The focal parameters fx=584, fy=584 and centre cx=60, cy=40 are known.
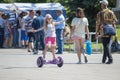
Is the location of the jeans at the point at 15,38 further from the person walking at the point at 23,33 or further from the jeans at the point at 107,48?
the jeans at the point at 107,48

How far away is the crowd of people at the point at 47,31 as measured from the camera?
59.8ft

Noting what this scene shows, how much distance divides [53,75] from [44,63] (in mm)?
2280

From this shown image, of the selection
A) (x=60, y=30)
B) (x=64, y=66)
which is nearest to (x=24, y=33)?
(x=60, y=30)

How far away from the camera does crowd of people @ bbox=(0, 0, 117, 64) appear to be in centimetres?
A: 1823

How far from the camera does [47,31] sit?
18125 millimetres

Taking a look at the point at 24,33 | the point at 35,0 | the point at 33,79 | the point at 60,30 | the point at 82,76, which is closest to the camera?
the point at 33,79

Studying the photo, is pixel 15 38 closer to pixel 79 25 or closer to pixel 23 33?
pixel 23 33

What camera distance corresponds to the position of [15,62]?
64.5 ft

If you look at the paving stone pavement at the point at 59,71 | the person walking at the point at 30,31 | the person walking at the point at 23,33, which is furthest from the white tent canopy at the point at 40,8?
the paving stone pavement at the point at 59,71

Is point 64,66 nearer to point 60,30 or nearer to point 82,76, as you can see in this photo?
point 82,76

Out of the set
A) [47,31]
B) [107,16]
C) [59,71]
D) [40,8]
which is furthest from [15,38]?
[59,71]

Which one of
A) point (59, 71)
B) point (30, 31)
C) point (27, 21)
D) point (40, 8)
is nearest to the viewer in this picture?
point (59, 71)

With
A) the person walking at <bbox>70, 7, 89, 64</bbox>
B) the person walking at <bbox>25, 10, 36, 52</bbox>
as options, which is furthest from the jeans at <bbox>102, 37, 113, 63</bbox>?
the person walking at <bbox>25, 10, 36, 52</bbox>

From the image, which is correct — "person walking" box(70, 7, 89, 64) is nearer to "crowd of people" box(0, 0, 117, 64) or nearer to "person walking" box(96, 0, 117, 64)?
"crowd of people" box(0, 0, 117, 64)
